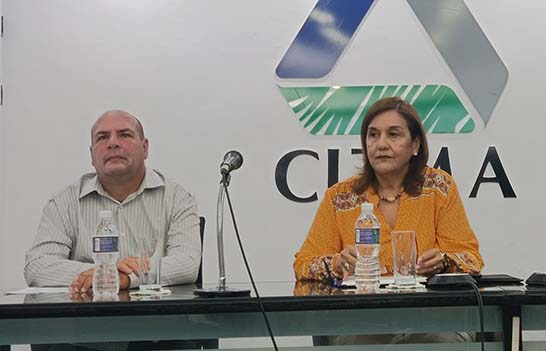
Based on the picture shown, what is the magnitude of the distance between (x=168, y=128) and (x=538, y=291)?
2.35 m

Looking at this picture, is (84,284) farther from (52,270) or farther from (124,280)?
(52,270)

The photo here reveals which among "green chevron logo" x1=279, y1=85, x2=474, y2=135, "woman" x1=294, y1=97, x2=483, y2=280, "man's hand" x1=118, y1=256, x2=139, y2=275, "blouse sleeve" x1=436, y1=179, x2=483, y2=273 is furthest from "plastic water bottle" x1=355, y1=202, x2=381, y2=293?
"green chevron logo" x1=279, y1=85, x2=474, y2=135

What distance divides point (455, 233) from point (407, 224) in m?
0.17

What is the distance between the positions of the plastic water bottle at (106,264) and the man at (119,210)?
53 centimetres

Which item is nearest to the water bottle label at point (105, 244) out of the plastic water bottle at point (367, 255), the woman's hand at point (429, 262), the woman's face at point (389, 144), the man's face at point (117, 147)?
the plastic water bottle at point (367, 255)

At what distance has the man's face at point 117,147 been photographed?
2805 millimetres

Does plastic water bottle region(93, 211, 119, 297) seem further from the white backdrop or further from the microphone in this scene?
the white backdrop

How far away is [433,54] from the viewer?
3.83 metres

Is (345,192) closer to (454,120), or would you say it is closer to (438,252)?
(438,252)

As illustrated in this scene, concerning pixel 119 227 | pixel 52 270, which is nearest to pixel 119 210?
pixel 119 227

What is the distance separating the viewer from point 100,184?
285cm

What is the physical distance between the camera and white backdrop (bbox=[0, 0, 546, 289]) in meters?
3.80

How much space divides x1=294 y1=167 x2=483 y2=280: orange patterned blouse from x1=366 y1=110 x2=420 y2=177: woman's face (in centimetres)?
10

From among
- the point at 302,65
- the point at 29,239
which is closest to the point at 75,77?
the point at 29,239
